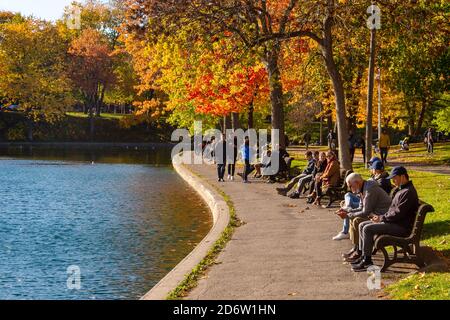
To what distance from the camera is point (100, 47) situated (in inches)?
3637

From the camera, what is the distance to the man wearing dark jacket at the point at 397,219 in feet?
41.6

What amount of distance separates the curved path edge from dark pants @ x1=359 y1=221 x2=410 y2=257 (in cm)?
283

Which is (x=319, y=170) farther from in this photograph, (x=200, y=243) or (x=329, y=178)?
(x=200, y=243)

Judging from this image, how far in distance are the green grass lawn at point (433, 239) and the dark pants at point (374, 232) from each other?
936 millimetres

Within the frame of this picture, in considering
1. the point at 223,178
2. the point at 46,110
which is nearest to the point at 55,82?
the point at 46,110

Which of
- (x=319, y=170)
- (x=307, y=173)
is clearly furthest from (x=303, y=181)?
(x=319, y=170)

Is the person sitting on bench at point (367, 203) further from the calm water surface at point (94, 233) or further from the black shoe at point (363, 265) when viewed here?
the calm water surface at point (94, 233)

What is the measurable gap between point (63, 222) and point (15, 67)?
68095mm

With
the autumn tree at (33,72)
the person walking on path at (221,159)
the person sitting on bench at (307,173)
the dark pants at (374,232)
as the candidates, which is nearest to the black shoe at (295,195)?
the person sitting on bench at (307,173)

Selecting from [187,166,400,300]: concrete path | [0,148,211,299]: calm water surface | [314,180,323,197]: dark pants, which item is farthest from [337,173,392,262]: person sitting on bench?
[314,180,323,197]: dark pants

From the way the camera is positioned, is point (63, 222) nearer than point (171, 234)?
No

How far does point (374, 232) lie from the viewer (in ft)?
42.3

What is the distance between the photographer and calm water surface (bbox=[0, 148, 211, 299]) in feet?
45.1
